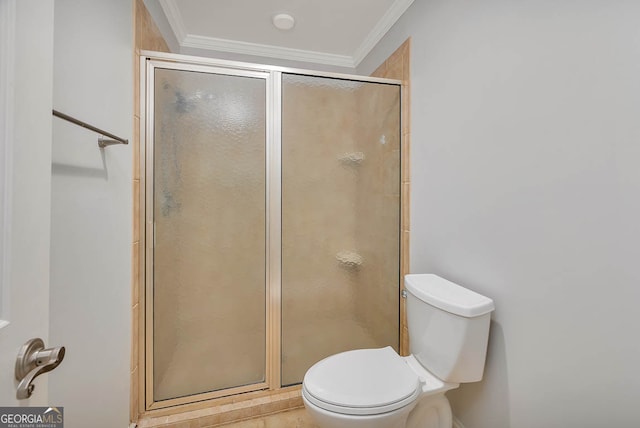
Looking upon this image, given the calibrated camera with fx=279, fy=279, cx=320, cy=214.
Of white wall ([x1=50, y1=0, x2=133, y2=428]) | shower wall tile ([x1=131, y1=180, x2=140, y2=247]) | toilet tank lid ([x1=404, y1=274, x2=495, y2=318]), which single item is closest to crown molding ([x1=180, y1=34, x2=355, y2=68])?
Answer: white wall ([x1=50, y1=0, x2=133, y2=428])

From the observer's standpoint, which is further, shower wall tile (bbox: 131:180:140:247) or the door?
shower wall tile (bbox: 131:180:140:247)

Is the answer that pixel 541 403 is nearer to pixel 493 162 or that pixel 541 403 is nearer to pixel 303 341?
pixel 493 162

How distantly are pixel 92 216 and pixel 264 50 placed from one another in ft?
6.16

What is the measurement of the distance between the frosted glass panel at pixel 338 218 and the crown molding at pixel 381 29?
1.55 feet

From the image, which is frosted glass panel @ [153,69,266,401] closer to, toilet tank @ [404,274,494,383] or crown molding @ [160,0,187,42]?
crown molding @ [160,0,187,42]

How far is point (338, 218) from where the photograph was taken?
1715 millimetres

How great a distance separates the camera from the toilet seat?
1008 millimetres

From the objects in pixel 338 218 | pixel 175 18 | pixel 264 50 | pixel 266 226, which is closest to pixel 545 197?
pixel 338 218

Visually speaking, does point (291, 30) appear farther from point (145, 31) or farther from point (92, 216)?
point (92, 216)

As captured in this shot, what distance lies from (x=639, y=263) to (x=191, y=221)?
1.70 meters

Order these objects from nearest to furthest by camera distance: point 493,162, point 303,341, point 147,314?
1. point 493,162
2. point 147,314
3. point 303,341

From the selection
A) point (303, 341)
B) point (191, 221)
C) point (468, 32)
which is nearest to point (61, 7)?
point (191, 221)

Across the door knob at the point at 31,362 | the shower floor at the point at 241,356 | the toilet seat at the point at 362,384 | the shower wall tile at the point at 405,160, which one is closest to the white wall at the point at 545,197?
the shower wall tile at the point at 405,160

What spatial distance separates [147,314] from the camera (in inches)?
56.6
